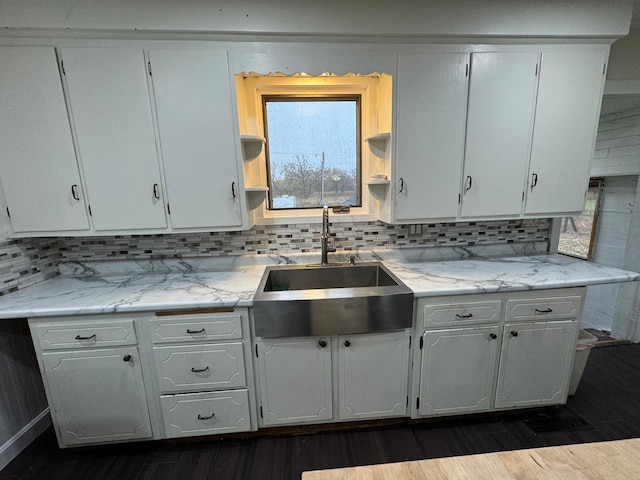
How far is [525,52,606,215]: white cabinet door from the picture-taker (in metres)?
1.58

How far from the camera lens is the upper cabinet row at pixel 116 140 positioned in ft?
4.58

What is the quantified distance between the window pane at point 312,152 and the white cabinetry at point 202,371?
94 cm

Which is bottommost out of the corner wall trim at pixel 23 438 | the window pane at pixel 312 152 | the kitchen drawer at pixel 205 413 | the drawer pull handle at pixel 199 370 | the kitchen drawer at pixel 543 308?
the corner wall trim at pixel 23 438

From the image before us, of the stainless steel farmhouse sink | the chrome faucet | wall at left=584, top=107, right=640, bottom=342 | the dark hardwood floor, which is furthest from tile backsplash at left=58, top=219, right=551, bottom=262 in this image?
the dark hardwood floor

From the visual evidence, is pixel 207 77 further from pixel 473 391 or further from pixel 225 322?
pixel 473 391

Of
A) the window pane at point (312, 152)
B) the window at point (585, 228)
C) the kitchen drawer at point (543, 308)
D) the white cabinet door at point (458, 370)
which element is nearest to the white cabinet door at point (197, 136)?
the window pane at point (312, 152)

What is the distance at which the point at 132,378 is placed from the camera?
142 centimetres

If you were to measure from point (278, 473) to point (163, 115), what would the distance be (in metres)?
1.95

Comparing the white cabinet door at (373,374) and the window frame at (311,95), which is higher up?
the window frame at (311,95)

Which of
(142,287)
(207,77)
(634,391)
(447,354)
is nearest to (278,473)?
(447,354)

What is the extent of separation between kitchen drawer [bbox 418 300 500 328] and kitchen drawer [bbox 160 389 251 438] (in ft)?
3.51

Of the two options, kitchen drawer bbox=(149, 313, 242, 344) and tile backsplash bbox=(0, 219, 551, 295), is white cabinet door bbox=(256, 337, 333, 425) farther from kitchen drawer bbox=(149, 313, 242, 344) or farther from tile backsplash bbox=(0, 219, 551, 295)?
tile backsplash bbox=(0, 219, 551, 295)

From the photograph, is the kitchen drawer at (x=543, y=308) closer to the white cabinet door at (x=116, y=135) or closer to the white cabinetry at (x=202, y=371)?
the white cabinetry at (x=202, y=371)

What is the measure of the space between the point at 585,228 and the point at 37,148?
4452 millimetres
